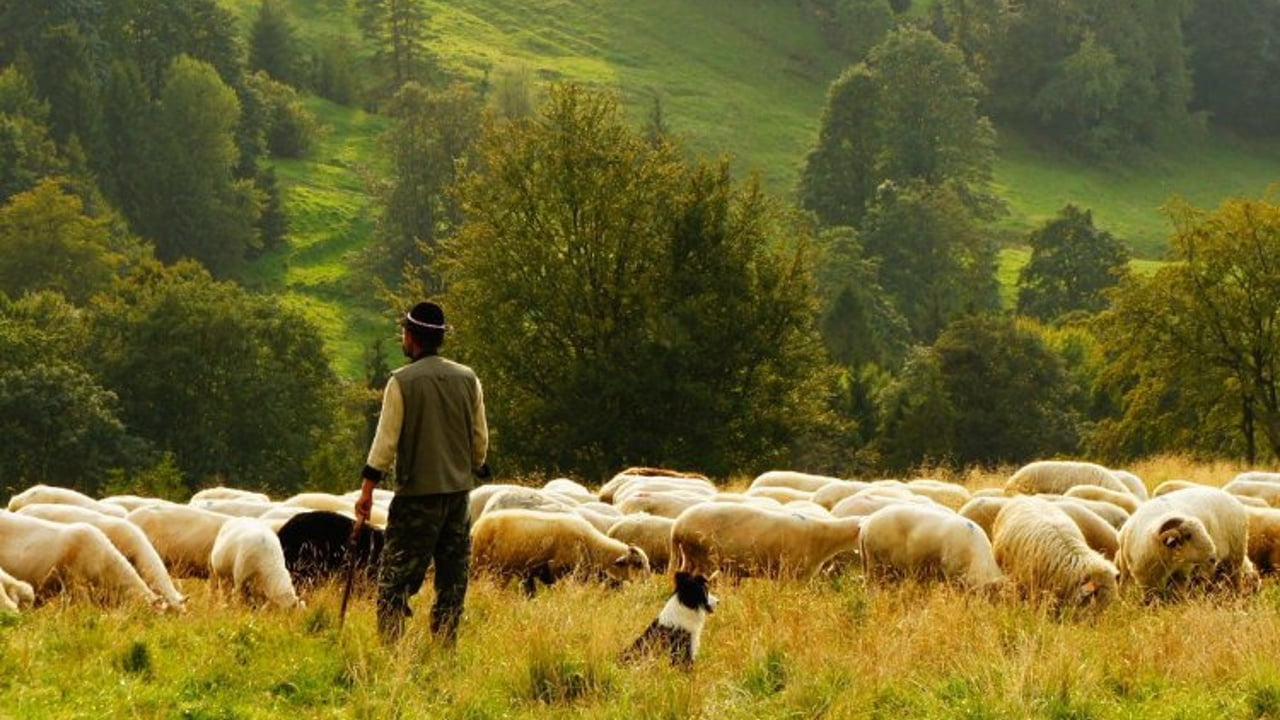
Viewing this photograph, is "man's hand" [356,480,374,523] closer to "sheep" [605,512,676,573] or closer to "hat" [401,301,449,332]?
"hat" [401,301,449,332]

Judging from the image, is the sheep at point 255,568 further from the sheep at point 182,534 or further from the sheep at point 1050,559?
the sheep at point 1050,559

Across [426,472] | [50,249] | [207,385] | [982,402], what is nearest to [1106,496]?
[426,472]

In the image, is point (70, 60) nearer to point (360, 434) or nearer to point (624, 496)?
point (360, 434)

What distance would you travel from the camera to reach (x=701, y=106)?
13250cm

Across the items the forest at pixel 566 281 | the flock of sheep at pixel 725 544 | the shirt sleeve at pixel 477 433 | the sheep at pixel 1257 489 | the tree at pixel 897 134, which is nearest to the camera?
the shirt sleeve at pixel 477 433

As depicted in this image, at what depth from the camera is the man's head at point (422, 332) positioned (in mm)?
11445

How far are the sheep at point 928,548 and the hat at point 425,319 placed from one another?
553cm

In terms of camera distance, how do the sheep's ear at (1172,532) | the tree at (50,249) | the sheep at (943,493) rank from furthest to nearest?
the tree at (50,249) < the sheep at (943,493) < the sheep's ear at (1172,532)

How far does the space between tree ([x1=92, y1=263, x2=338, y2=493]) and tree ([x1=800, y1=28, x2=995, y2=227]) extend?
180 feet

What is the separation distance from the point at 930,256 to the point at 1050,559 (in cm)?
8998

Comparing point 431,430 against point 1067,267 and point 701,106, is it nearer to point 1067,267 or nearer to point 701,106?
point 1067,267

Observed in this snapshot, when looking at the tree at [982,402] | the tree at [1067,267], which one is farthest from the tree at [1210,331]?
the tree at [1067,267]

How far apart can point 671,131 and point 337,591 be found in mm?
109839

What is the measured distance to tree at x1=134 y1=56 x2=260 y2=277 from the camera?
101625mm
